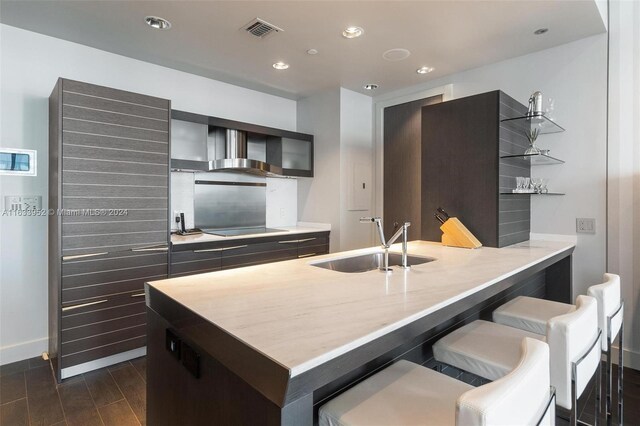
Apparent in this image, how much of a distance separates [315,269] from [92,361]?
2.00 metres

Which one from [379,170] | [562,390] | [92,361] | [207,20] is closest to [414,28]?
[207,20]

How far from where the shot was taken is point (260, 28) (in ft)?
8.57

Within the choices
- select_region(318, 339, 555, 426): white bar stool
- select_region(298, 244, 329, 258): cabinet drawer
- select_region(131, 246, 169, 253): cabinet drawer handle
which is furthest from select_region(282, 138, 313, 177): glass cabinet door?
select_region(318, 339, 555, 426): white bar stool

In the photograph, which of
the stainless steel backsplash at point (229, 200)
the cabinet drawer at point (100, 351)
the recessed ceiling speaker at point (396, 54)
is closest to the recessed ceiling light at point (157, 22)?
the stainless steel backsplash at point (229, 200)

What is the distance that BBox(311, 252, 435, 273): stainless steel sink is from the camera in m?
2.00

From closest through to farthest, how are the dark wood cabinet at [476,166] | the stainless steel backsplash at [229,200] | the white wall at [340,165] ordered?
the dark wood cabinet at [476,166]
the stainless steel backsplash at [229,200]
the white wall at [340,165]

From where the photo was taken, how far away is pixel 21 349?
2648 mm

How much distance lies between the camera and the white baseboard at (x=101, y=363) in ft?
7.91

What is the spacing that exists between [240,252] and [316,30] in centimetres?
202

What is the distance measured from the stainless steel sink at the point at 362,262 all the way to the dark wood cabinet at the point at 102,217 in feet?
5.05

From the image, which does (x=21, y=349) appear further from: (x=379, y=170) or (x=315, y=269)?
(x=379, y=170)

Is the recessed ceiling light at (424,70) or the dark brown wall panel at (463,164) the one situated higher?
the recessed ceiling light at (424,70)

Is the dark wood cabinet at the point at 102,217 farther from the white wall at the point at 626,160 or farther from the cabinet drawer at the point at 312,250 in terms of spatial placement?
the white wall at the point at 626,160

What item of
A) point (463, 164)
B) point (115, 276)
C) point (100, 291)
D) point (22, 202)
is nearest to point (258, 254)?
point (115, 276)
